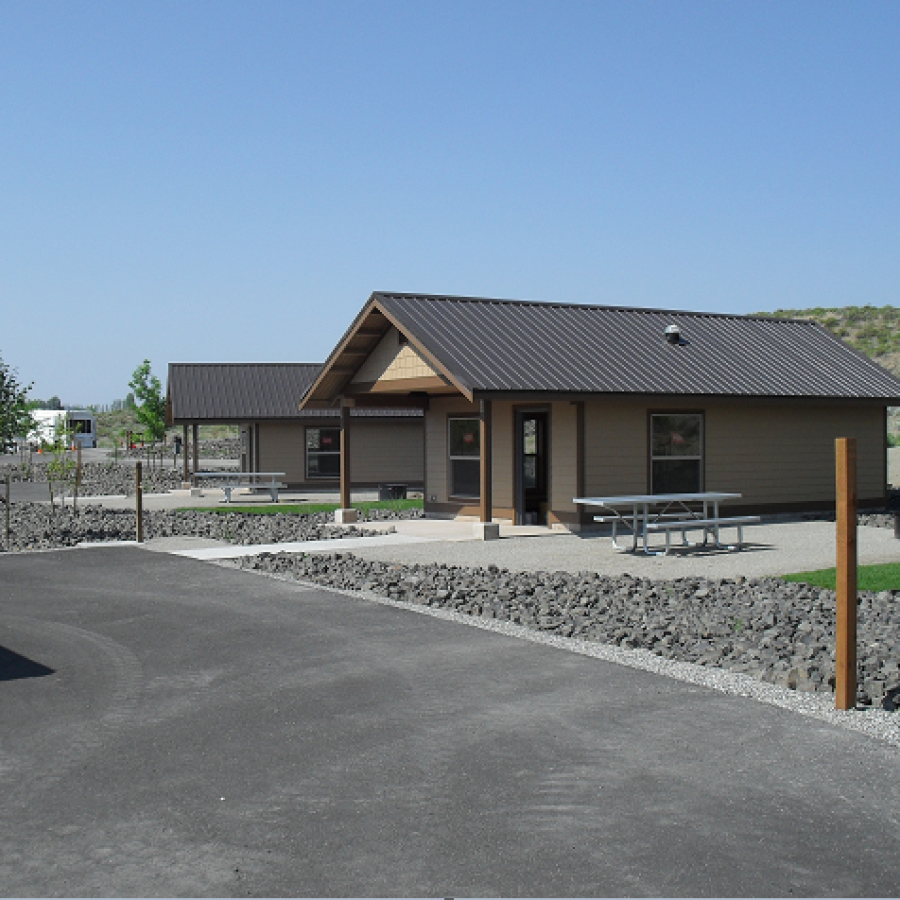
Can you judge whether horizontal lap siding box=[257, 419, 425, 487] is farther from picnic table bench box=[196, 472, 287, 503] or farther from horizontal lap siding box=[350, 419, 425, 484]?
picnic table bench box=[196, 472, 287, 503]

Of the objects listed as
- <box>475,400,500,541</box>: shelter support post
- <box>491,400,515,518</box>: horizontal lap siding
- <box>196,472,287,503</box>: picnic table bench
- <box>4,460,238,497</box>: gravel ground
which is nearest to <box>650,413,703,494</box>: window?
<box>491,400,515,518</box>: horizontal lap siding

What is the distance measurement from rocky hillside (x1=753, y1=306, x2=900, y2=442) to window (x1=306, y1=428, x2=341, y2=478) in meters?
37.6

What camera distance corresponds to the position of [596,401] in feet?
64.2

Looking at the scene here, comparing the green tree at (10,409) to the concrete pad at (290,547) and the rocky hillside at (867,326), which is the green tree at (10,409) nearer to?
the concrete pad at (290,547)

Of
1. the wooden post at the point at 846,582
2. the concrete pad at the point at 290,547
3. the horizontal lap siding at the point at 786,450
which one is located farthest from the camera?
the horizontal lap siding at the point at 786,450

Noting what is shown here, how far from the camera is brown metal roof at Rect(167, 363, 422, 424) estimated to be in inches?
1293

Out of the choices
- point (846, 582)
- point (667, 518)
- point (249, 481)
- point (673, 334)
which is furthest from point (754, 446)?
point (249, 481)

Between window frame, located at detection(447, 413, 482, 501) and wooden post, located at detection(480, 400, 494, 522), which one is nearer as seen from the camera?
wooden post, located at detection(480, 400, 494, 522)

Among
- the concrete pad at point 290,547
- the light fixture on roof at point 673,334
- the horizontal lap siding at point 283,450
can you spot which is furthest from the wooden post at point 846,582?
the horizontal lap siding at point 283,450

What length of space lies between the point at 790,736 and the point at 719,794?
49.6 inches

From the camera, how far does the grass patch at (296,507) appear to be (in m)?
25.5

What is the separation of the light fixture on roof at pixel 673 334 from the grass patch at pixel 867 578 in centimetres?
906

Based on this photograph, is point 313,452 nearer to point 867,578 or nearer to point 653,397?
point 653,397

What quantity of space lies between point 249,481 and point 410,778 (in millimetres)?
28711
